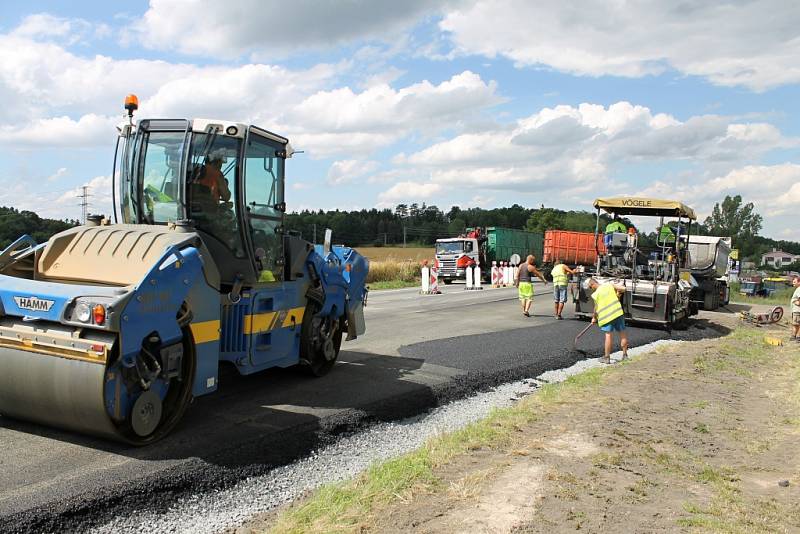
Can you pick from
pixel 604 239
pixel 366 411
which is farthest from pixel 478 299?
pixel 366 411

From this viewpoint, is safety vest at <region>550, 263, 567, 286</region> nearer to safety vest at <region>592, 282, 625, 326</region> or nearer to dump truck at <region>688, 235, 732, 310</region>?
safety vest at <region>592, 282, 625, 326</region>

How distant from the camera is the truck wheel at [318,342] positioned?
7.61 m

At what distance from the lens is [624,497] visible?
455 centimetres

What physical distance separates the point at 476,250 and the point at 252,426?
2809 cm

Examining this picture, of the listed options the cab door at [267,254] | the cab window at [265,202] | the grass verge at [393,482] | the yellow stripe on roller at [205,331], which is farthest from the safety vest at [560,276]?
the yellow stripe on roller at [205,331]

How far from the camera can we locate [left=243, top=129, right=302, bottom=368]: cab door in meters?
6.52

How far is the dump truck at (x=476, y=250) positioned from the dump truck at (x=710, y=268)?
1172 cm

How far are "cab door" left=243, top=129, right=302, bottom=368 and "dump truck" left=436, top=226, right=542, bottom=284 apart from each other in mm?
26156

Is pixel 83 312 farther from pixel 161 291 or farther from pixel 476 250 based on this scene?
pixel 476 250

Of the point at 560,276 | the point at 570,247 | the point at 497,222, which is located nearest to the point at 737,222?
the point at 497,222

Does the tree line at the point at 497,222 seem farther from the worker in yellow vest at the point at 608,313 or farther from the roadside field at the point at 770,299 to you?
the worker in yellow vest at the point at 608,313

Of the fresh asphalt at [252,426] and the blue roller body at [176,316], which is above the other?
the blue roller body at [176,316]

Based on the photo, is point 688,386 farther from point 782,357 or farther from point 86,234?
point 86,234

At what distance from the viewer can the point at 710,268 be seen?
22172 millimetres
